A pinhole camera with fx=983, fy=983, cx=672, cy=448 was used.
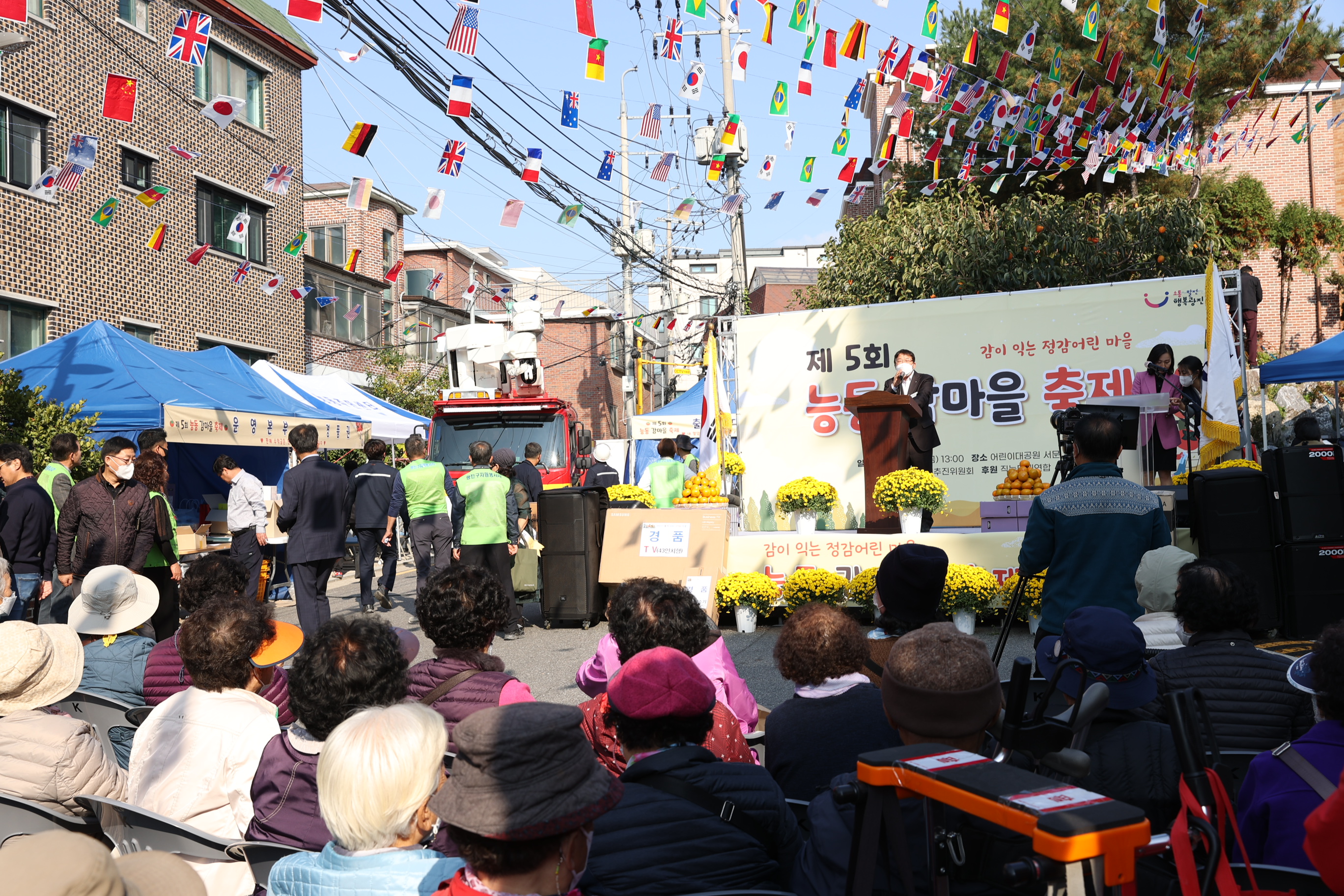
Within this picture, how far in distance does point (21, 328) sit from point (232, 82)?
24.9 ft

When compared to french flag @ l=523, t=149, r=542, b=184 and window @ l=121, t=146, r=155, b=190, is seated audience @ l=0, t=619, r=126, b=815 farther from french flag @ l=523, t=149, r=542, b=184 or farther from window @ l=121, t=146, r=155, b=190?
window @ l=121, t=146, r=155, b=190

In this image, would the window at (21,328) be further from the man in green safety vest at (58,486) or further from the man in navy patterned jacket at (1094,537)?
the man in navy patterned jacket at (1094,537)

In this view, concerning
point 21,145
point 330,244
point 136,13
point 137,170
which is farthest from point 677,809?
point 330,244

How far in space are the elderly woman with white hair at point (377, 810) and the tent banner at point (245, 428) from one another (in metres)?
7.71

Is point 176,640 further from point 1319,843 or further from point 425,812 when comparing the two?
point 1319,843

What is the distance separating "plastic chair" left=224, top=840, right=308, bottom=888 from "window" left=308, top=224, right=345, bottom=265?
29101 mm

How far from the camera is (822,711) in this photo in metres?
2.90

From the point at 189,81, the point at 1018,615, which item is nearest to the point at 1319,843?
the point at 1018,615

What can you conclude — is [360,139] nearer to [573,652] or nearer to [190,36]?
[190,36]

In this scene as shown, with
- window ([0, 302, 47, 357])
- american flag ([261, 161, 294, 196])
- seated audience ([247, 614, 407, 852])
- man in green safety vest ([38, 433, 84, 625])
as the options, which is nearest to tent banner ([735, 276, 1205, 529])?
american flag ([261, 161, 294, 196])

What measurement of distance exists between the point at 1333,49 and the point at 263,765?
2339 cm

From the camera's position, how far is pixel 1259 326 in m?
25.5

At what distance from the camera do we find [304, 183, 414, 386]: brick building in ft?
88.4

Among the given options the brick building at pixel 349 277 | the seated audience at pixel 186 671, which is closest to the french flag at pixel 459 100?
the seated audience at pixel 186 671
